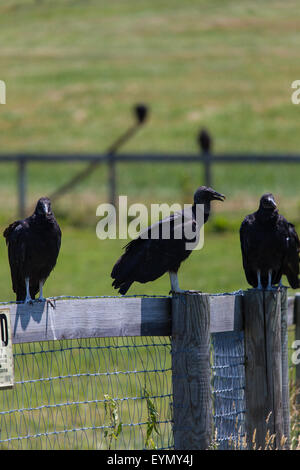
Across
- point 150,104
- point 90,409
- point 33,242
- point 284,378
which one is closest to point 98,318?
point 33,242

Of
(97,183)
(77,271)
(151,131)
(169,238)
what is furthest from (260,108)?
(169,238)

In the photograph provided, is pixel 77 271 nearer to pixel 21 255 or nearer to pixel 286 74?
pixel 21 255

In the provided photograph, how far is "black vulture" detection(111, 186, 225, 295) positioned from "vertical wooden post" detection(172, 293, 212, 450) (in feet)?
1.22

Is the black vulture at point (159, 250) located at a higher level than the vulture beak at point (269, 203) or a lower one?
lower

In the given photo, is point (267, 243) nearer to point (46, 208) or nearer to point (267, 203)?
point (267, 203)

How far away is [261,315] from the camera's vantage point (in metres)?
4.09

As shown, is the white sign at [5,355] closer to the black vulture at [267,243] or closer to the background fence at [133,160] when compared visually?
the black vulture at [267,243]

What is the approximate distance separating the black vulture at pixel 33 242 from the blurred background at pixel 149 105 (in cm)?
511

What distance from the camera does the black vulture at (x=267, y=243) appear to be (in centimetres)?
452

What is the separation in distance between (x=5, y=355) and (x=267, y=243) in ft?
5.76

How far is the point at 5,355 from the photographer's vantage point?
10.9ft

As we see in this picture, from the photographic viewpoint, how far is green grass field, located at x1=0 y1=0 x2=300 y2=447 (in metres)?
12.7

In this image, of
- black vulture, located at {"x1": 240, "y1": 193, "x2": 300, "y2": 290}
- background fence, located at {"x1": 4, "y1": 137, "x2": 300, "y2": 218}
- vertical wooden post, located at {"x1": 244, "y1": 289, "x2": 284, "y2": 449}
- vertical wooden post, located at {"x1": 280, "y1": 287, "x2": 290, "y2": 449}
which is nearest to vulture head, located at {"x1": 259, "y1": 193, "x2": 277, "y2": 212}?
black vulture, located at {"x1": 240, "y1": 193, "x2": 300, "y2": 290}

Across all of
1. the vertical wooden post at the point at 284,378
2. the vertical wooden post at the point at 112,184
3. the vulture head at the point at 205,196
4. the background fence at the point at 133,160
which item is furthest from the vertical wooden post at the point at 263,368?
the vertical wooden post at the point at 112,184
